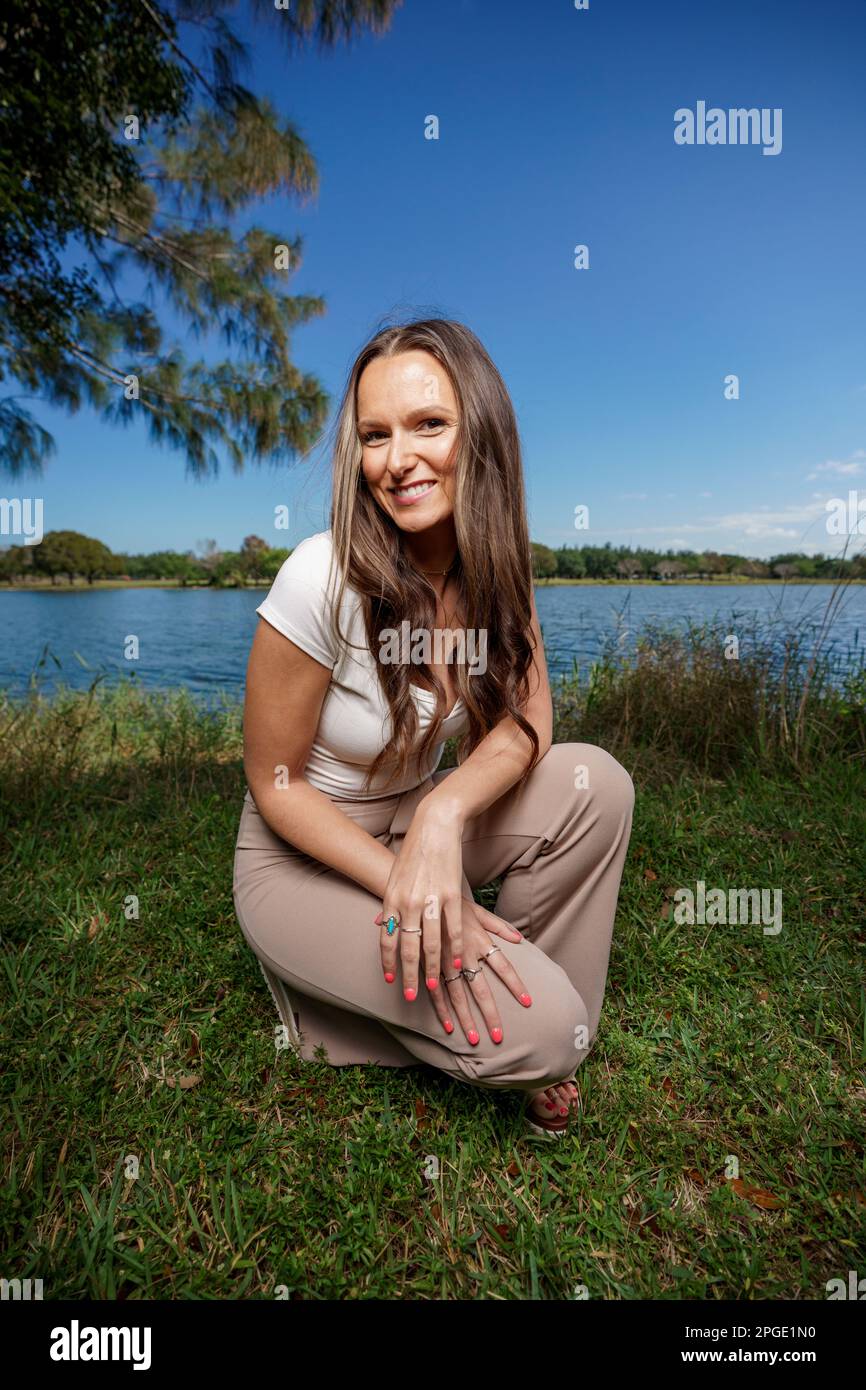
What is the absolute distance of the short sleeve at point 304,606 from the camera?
128 cm

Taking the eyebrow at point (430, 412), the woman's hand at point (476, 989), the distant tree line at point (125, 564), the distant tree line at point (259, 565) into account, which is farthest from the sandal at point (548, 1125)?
the distant tree line at point (125, 564)

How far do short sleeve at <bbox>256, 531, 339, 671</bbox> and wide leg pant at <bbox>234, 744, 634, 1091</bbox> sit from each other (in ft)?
1.23

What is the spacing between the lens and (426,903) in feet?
3.89

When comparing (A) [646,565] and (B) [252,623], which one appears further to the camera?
(B) [252,623]

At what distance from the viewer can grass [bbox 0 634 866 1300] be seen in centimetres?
112

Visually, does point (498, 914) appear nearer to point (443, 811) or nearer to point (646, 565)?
point (443, 811)

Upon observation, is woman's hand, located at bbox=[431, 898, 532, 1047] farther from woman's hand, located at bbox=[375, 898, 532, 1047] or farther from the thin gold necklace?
the thin gold necklace

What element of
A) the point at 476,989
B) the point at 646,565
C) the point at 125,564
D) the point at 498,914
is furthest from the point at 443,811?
the point at 125,564

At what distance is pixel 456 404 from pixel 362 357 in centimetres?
23

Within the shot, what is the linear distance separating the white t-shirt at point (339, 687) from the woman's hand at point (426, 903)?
0.75 ft

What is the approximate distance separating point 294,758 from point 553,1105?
0.79 metres

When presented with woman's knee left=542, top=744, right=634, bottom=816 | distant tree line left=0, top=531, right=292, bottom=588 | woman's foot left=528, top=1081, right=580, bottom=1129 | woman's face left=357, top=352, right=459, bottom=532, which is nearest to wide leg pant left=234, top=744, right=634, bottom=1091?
woman's knee left=542, top=744, right=634, bottom=816
